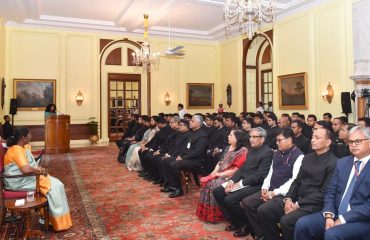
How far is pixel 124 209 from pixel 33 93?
993cm

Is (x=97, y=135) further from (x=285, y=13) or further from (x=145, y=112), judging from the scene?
(x=285, y=13)

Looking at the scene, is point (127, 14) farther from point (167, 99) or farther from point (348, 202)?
point (348, 202)

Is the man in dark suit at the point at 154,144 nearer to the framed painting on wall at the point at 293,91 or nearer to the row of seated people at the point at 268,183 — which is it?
the row of seated people at the point at 268,183

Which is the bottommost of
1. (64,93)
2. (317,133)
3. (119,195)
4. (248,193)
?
(119,195)

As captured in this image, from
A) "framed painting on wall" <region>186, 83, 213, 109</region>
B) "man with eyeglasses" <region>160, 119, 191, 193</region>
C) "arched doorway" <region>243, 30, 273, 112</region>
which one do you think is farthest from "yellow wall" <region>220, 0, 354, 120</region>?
"man with eyeglasses" <region>160, 119, 191, 193</region>

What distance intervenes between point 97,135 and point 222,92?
604 centimetres

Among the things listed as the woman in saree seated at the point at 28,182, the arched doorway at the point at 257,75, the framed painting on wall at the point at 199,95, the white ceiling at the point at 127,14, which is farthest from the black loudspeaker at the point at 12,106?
the woman in saree seated at the point at 28,182

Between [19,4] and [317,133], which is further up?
[19,4]

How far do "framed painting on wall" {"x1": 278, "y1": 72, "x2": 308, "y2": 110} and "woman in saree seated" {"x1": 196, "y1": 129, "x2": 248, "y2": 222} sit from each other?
6973 mm

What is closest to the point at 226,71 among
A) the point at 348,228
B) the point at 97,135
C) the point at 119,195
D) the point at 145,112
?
the point at 145,112

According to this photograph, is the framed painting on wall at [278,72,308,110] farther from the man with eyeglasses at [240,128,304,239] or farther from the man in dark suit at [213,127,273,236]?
the man with eyeglasses at [240,128,304,239]

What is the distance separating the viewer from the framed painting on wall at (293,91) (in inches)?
437

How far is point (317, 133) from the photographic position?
3438 millimetres

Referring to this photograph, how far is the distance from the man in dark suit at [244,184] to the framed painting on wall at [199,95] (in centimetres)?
1142
